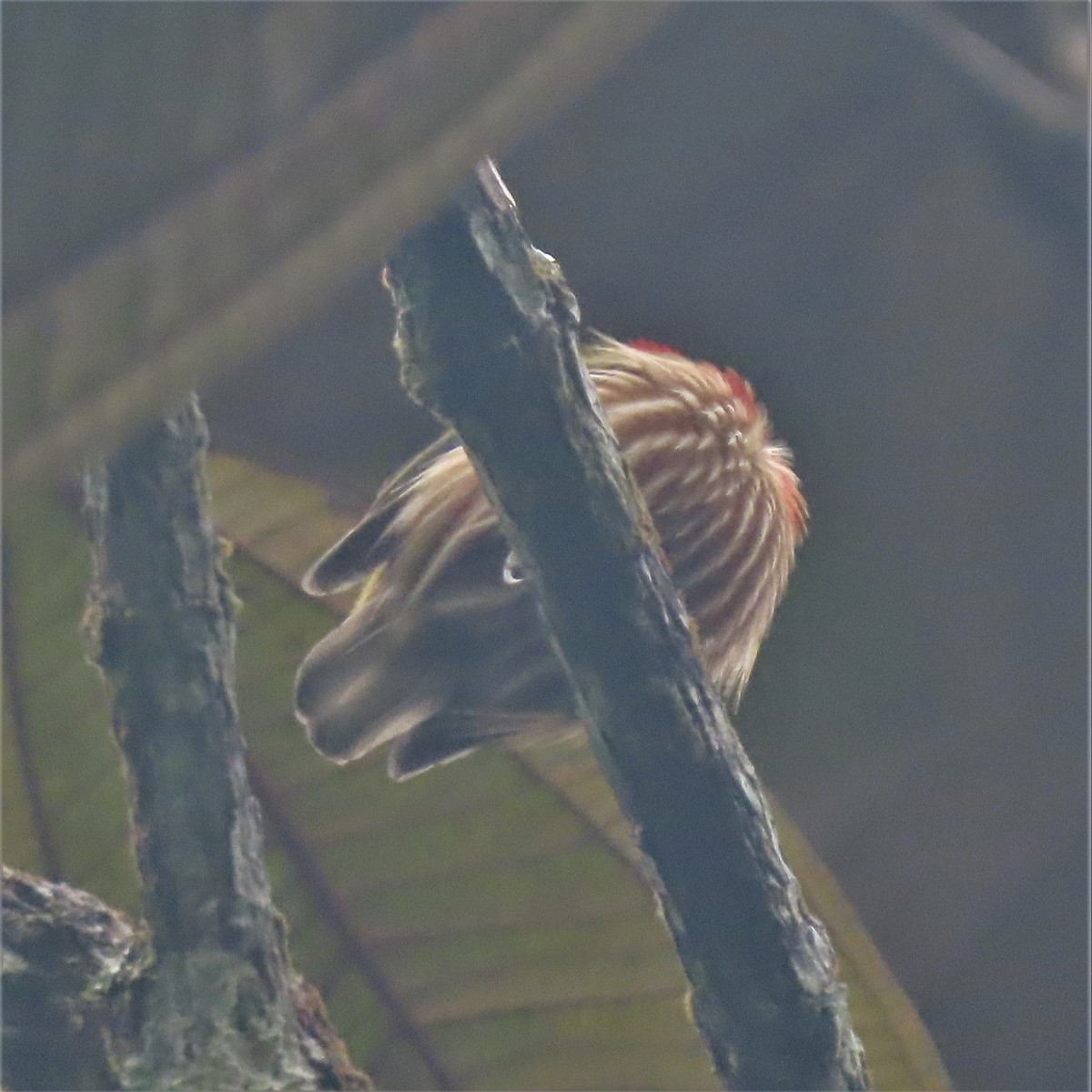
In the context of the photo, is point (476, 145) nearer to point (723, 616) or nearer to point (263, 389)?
point (263, 389)

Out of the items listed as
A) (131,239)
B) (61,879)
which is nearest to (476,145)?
(131,239)

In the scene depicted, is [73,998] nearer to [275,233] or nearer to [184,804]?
[184,804]

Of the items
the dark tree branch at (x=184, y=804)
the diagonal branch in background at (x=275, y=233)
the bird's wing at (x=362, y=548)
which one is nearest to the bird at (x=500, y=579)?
the bird's wing at (x=362, y=548)

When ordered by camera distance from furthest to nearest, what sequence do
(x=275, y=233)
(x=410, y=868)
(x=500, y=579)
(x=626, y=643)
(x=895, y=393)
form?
(x=410, y=868), (x=500, y=579), (x=895, y=393), (x=626, y=643), (x=275, y=233)

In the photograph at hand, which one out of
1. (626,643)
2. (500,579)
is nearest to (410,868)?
(500,579)

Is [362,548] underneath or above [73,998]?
above

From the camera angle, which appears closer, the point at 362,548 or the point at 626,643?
the point at 626,643

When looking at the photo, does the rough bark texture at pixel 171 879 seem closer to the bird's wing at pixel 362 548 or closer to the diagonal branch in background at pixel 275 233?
the bird's wing at pixel 362 548
